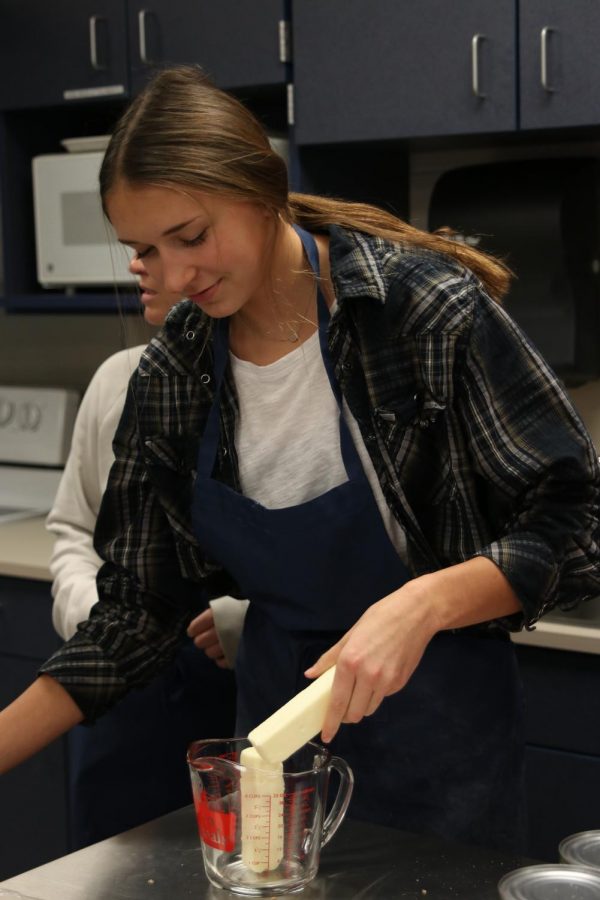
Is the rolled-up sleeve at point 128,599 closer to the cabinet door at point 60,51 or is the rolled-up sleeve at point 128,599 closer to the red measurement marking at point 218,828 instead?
the red measurement marking at point 218,828

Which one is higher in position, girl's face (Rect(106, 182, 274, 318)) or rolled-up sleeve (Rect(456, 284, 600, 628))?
girl's face (Rect(106, 182, 274, 318))

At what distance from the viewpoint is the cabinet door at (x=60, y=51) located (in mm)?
2734

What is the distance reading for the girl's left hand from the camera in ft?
3.48

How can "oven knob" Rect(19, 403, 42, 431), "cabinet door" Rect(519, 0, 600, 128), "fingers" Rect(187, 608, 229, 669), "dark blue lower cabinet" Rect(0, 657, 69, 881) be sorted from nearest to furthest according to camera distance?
"fingers" Rect(187, 608, 229, 669), "cabinet door" Rect(519, 0, 600, 128), "dark blue lower cabinet" Rect(0, 657, 69, 881), "oven knob" Rect(19, 403, 42, 431)

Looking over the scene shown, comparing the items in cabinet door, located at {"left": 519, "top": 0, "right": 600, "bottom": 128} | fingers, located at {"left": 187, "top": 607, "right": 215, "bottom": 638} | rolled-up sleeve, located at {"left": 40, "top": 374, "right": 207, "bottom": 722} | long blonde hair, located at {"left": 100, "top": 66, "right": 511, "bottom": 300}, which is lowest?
fingers, located at {"left": 187, "top": 607, "right": 215, "bottom": 638}

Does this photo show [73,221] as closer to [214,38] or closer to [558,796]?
[214,38]

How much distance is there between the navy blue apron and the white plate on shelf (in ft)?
4.89

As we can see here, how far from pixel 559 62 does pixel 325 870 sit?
1.60m

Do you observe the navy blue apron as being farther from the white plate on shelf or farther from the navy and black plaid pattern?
Answer: the white plate on shelf

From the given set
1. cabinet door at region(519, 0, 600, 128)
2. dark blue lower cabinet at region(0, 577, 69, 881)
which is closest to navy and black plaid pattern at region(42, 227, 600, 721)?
cabinet door at region(519, 0, 600, 128)

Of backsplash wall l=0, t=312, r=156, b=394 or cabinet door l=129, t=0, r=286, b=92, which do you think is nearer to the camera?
cabinet door l=129, t=0, r=286, b=92

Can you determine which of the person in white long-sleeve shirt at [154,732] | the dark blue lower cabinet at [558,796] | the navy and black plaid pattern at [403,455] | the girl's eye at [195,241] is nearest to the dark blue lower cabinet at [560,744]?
the dark blue lower cabinet at [558,796]

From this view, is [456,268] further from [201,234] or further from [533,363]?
[201,234]

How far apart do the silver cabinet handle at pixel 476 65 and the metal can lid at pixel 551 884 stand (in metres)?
1.63
